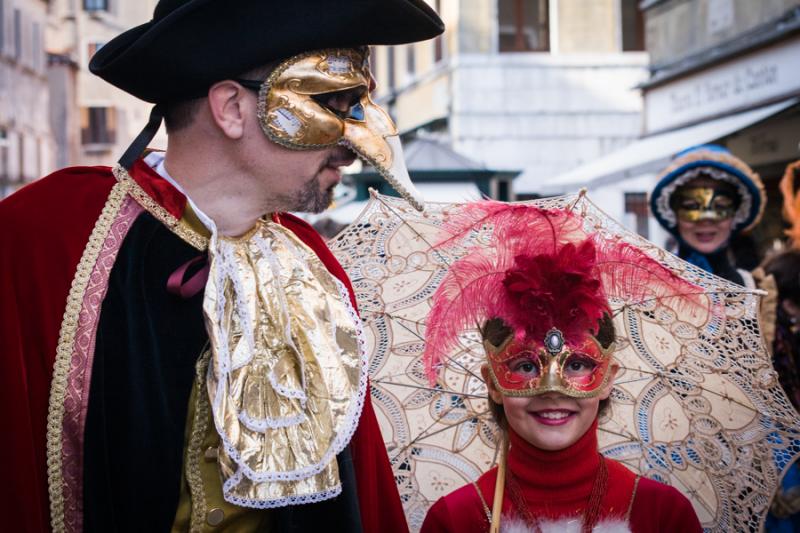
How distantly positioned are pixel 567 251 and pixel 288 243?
87cm

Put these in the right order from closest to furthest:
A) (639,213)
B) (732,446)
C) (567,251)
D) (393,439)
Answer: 1. (567,251)
2. (732,446)
3. (393,439)
4. (639,213)

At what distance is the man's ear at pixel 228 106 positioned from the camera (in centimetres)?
231

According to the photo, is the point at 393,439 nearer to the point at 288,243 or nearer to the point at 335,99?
the point at 288,243

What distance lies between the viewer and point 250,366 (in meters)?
2.28

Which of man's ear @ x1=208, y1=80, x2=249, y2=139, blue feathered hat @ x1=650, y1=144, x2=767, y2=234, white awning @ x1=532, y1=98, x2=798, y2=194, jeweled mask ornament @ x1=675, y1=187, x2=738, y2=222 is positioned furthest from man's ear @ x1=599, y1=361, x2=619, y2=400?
white awning @ x1=532, y1=98, x2=798, y2=194

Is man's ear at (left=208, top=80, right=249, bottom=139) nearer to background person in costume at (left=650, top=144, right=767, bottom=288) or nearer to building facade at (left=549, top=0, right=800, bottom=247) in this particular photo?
background person in costume at (left=650, top=144, right=767, bottom=288)

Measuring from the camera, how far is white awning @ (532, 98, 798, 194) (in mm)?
9820

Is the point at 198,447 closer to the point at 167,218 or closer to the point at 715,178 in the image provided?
the point at 167,218

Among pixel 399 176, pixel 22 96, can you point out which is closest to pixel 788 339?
pixel 399 176

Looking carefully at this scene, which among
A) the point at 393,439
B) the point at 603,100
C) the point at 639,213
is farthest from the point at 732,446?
the point at 603,100

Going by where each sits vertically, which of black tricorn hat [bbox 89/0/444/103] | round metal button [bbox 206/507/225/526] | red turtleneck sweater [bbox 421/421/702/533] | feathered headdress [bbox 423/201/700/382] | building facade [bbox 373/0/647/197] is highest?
building facade [bbox 373/0/647/197]

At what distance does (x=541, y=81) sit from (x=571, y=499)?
18781 mm

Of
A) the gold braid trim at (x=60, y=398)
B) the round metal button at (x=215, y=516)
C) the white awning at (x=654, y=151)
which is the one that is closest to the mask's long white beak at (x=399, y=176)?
the gold braid trim at (x=60, y=398)

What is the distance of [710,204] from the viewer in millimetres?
5102
